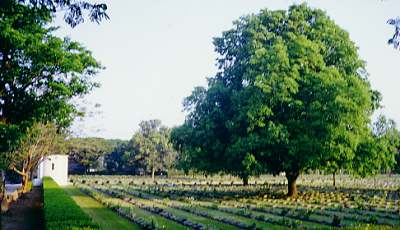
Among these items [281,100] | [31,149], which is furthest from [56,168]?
[281,100]

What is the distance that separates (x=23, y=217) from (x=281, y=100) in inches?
683

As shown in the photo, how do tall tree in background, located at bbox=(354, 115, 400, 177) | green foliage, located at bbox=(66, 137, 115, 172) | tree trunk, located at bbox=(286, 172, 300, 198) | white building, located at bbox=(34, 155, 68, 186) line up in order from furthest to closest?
green foliage, located at bbox=(66, 137, 115, 172)
white building, located at bbox=(34, 155, 68, 186)
tree trunk, located at bbox=(286, 172, 300, 198)
tall tree in background, located at bbox=(354, 115, 400, 177)

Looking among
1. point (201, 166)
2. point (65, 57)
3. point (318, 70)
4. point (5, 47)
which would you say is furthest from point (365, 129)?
point (5, 47)

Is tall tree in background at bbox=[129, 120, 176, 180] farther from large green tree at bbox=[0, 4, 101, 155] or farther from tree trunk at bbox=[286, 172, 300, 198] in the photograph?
large green tree at bbox=[0, 4, 101, 155]

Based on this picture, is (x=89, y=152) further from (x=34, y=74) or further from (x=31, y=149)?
(x=34, y=74)

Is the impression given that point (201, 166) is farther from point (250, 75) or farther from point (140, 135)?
point (140, 135)

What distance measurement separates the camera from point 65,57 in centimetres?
1953

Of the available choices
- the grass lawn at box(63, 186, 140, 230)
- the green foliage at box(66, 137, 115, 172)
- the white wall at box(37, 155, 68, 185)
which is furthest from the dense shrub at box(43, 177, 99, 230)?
the green foliage at box(66, 137, 115, 172)

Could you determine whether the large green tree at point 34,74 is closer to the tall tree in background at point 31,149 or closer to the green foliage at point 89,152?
the tall tree in background at point 31,149

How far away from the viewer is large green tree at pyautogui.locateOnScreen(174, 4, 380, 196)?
28.1m

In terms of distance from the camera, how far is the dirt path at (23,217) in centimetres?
2057

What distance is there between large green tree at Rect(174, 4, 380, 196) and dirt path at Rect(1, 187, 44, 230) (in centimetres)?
1181

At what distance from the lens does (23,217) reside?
77.9ft

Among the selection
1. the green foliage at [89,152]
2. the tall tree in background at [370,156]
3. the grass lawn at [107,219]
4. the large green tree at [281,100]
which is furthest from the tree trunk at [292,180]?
the green foliage at [89,152]
